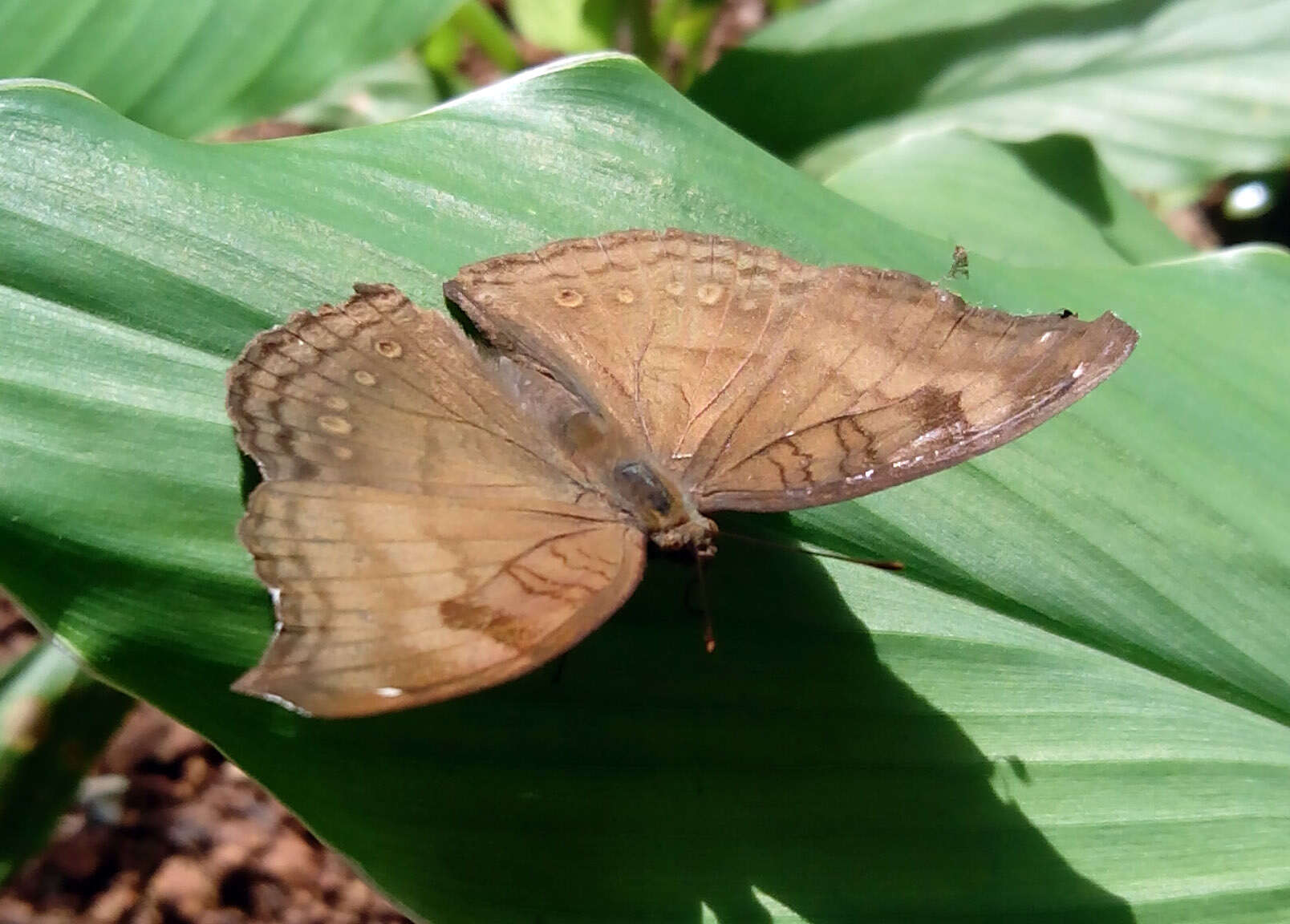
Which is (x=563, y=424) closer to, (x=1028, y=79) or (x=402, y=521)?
(x=402, y=521)

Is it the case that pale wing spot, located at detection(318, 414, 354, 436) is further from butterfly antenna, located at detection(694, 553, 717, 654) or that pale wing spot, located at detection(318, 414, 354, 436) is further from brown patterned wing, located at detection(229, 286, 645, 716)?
butterfly antenna, located at detection(694, 553, 717, 654)

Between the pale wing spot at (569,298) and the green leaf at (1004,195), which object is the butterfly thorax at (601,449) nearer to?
the pale wing spot at (569,298)

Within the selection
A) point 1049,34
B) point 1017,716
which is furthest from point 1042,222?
point 1017,716

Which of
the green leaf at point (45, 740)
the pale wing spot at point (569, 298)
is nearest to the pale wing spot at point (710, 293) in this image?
the pale wing spot at point (569, 298)

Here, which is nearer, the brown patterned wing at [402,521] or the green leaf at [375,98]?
the brown patterned wing at [402,521]

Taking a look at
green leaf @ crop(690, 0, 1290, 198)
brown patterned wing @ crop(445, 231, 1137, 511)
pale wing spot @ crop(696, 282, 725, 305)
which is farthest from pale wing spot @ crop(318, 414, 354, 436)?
green leaf @ crop(690, 0, 1290, 198)

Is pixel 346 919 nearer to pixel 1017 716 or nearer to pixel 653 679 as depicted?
pixel 653 679
